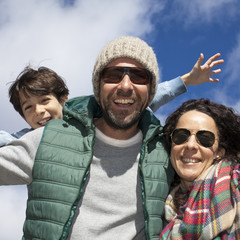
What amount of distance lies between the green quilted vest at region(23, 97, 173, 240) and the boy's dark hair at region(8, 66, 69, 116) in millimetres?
1622

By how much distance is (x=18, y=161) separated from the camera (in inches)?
134

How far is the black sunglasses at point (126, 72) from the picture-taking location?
3912 millimetres

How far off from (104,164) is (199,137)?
3.48ft

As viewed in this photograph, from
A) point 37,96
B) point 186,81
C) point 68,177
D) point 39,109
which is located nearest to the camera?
point 68,177

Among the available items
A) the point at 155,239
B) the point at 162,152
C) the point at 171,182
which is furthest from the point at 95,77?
the point at 155,239

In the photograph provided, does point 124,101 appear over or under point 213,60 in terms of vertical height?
under

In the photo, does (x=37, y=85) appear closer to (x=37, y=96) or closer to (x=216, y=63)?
(x=37, y=96)

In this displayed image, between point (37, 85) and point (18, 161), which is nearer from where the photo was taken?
point (18, 161)

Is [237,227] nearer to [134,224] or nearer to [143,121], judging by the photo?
[134,224]

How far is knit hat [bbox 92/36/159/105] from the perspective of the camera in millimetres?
3990

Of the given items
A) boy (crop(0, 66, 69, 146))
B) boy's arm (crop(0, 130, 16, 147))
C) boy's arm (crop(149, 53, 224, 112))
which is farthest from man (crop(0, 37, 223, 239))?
boy (crop(0, 66, 69, 146))

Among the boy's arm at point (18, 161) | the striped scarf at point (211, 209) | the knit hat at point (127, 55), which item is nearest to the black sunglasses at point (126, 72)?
the knit hat at point (127, 55)

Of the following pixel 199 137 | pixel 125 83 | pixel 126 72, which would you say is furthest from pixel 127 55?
pixel 199 137

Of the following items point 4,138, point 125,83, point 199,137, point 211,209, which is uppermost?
point 125,83
